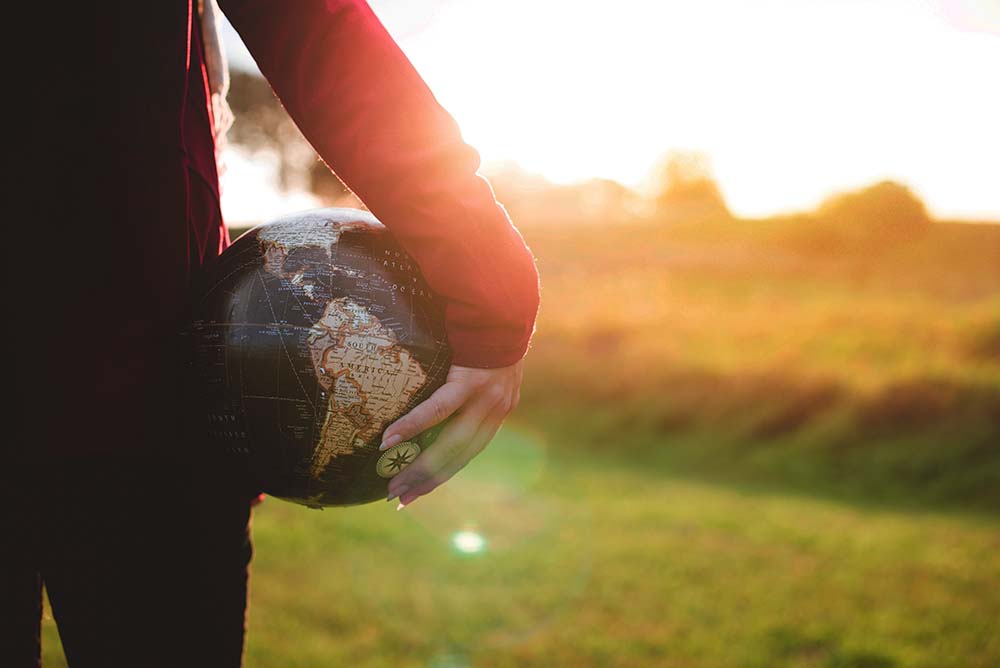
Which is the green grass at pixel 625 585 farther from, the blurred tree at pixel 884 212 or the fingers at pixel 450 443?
the blurred tree at pixel 884 212

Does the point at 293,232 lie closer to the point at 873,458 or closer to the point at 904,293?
the point at 873,458

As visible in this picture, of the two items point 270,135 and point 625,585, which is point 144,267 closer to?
point 625,585

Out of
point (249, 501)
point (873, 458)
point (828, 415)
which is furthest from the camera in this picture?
point (828, 415)

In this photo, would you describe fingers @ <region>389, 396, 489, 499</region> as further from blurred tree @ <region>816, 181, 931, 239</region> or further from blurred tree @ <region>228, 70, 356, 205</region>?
blurred tree @ <region>816, 181, 931, 239</region>

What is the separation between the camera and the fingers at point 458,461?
1.77m

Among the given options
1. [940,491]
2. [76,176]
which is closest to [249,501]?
[76,176]

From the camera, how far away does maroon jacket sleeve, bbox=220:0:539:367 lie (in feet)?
5.08

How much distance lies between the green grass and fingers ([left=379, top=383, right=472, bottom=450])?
3561 mm

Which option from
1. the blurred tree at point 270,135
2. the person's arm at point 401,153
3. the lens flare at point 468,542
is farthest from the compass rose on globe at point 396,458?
the blurred tree at point 270,135

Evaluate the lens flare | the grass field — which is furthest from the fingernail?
the lens flare

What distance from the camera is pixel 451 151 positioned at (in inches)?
62.5

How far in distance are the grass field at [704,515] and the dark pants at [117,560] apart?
3.27 meters

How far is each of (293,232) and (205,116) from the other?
1.19 ft

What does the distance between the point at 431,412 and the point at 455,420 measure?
70mm
